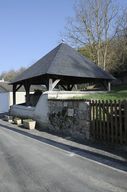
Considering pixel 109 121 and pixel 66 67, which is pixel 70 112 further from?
pixel 66 67

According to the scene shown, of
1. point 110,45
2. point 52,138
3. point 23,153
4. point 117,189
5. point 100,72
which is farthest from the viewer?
point 110,45

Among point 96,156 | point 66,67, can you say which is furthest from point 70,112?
point 66,67

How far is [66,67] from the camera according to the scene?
63.0ft

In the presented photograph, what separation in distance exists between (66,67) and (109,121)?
9320 mm

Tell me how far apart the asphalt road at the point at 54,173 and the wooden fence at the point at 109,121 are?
173 cm

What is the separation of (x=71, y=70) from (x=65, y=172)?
1254 cm

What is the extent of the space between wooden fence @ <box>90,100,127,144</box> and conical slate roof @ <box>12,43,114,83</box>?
694 cm

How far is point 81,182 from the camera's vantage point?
623cm

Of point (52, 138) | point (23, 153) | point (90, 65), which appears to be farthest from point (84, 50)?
point (23, 153)

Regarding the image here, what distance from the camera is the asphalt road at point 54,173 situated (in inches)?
232

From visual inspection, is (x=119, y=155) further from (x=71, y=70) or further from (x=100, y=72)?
(x=100, y=72)

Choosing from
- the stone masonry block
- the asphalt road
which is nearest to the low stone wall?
the stone masonry block

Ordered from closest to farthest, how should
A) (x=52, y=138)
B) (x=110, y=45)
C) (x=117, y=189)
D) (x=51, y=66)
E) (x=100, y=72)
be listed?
1. (x=117, y=189)
2. (x=52, y=138)
3. (x=51, y=66)
4. (x=100, y=72)
5. (x=110, y=45)

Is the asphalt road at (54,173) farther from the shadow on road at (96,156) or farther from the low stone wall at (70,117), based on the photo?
the low stone wall at (70,117)
